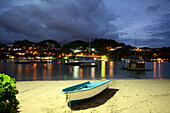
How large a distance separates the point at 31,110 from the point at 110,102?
4774 mm

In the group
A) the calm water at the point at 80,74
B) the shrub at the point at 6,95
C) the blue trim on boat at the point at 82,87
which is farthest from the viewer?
the calm water at the point at 80,74

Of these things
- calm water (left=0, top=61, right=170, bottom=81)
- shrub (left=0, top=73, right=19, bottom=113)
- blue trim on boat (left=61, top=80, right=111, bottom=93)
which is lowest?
calm water (left=0, top=61, right=170, bottom=81)

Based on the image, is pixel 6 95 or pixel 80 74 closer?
pixel 6 95

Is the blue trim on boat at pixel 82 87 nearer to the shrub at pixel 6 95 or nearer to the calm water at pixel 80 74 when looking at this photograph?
the shrub at pixel 6 95

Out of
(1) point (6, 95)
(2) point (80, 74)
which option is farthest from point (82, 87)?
(2) point (80, 74)

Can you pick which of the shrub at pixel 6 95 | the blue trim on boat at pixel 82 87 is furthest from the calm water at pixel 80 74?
the shrub at pixel 6 95

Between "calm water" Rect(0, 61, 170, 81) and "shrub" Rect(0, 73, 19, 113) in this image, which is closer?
"shrub" Rect(0, 73, 19, 113)

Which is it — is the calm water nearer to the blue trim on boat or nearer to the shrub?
the blue trim on boat

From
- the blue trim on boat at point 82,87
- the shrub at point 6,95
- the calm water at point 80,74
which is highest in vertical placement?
the shrub at point 6,95

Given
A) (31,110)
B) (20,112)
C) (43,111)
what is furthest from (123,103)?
(20,112)

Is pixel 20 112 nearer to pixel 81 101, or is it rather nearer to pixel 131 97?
pixel 81 101

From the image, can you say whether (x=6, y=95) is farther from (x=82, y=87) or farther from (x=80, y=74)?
(x=80, y=74)

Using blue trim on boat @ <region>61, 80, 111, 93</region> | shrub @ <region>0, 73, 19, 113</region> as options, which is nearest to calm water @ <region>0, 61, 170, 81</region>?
blue trim on boat @ <region>61, 80, 111, 93</region>

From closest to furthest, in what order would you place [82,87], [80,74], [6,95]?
[6,95]
[82,87]
[80,74]
